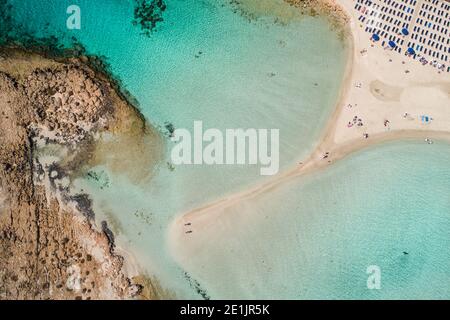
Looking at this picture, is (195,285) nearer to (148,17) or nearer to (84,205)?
(84,205)

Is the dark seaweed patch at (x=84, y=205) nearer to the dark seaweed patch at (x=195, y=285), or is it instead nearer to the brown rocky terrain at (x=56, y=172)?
the brown rocky terrain at (x=56, y=172)

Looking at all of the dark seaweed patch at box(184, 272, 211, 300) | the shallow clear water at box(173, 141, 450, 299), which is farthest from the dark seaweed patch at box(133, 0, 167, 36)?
the dark seaweed patch at box(184, 272, 211, 300)

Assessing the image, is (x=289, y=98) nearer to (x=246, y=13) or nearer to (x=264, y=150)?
(x=264, y=150)


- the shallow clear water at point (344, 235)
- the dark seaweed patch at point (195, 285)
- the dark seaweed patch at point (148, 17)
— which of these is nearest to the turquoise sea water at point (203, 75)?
the dark seaweed patch at point (148, 17)

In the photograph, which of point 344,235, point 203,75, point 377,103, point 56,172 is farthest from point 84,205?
point 377,103
